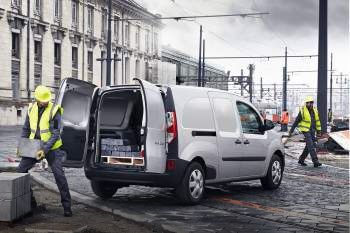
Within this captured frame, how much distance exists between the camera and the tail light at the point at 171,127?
769 centimetres

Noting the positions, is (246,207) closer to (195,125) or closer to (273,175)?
(195,125)

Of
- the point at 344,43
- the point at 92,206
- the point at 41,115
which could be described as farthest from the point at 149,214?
the point at 344,43

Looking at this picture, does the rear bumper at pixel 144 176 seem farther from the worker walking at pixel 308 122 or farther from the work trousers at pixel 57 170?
the worker walking at pixel 308 122

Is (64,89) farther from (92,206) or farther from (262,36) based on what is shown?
(262,36)

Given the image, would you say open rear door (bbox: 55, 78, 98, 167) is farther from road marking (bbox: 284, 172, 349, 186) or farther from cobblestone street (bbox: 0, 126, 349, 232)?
road marking (bbox: 284, 172, 349, 186)

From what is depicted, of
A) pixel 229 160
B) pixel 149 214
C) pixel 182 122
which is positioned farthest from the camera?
pixel 229 160

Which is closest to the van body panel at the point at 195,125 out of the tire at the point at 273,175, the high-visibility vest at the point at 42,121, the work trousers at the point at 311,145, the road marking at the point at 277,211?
the road marking at the point at 277,211

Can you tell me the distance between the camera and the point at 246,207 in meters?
8.00

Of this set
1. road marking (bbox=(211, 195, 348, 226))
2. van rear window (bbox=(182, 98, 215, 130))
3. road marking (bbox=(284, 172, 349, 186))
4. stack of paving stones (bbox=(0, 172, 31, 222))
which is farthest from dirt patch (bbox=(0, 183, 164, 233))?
road marking (bbox=(284, 172, 349, 186))

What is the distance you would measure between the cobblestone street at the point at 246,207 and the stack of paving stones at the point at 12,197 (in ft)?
4.27

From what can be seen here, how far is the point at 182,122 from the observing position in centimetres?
784

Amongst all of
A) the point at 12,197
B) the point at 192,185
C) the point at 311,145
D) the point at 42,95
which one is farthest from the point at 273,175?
the point at 12,197

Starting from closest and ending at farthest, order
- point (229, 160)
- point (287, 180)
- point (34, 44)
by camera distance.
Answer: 1. point (229, 160)
2. point (287, 180)
3. point (34, 44)

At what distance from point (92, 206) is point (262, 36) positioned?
3299mm
